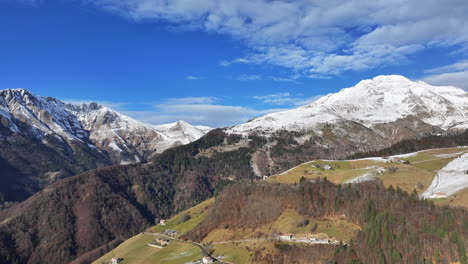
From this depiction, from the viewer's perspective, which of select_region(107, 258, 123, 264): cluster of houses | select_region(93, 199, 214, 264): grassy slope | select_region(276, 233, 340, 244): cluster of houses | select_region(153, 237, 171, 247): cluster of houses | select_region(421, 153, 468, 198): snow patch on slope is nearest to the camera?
select_region(276, 233, 340, 244): cluster of houses

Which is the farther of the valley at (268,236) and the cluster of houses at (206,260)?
the cluster of houses at (206,260)

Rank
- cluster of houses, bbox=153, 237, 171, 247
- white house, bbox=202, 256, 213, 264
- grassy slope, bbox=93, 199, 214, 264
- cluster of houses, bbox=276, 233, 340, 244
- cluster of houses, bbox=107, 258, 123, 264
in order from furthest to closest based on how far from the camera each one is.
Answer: cluster of houses, bbox=153, 237, 171, 247, cluster of houses, bbox=107, 258, 123, 264, grassy slope, bbox=93, 199, 214, 264, white house, bbox=202, 256, 213, 264, cluster of houses, bbox=276, 233, 340, 244

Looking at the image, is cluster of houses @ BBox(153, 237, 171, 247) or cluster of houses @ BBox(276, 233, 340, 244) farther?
cluster of houses @ BBox(153, 237, 171, 247)

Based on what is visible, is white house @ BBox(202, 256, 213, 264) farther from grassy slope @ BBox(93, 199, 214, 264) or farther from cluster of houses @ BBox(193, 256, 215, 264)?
grassy slope @ BBox(93, 199, 214, 264)

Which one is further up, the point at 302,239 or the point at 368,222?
the point at 368,222

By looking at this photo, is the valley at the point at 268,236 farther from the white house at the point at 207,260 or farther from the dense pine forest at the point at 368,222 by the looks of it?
the white house at the point at 207,260

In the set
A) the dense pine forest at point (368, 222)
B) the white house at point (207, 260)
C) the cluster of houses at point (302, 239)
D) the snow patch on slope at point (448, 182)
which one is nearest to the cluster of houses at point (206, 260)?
the white house at point (207, 260)

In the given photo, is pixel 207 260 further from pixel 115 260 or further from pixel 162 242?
pixel 115 260

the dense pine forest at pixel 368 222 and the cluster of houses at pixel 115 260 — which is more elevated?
the dense pine forest at pixel 368 222

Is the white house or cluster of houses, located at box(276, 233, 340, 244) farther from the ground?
cluster of houses, located at box(276, 233, 340, 244)

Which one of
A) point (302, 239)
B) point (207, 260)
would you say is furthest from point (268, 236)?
point (207, 260)

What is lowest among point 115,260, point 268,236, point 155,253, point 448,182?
point 115,260

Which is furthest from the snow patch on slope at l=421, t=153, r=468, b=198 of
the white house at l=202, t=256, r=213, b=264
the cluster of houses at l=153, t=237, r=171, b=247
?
the cluster of houses at l=153, t=237, r=171, b=247

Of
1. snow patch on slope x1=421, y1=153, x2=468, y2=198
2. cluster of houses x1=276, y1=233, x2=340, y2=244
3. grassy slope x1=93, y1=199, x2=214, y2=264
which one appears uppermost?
snow patch on slope x1=421, y1=153, x2=468, y2=198
